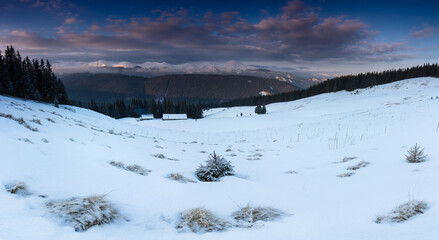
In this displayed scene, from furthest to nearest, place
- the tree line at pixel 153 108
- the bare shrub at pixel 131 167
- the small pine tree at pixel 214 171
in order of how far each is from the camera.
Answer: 1. the tree line at pixel 153 108
2. the small pine tree at pixel 214 171
3. the bare shrub at pixel 131 167

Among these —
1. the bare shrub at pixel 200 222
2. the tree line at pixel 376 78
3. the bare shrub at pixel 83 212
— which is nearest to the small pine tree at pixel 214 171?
the bare shrub at pixel 200 222

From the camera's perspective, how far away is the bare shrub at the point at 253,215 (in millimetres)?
3029

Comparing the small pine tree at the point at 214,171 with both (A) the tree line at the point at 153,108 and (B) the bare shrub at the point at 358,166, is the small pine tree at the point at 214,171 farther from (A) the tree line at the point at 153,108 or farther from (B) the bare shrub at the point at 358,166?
(A) the tree line at the point at 153,108

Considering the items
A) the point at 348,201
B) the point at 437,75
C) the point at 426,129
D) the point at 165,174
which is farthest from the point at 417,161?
the point at 437,75

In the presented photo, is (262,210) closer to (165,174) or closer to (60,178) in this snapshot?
(165,174)

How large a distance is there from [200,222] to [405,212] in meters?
2.97

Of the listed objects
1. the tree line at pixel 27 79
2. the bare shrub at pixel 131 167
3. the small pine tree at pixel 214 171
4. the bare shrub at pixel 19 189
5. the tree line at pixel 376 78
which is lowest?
the small pine tree at pixel 214 171

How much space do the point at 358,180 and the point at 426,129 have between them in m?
6.28

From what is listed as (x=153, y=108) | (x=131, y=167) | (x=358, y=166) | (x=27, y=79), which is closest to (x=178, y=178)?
(x=131, y=167)

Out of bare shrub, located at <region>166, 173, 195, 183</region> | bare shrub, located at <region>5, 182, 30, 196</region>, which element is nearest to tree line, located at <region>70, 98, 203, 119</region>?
bare shrub, located at <region>166, 173, 195, 183</region>

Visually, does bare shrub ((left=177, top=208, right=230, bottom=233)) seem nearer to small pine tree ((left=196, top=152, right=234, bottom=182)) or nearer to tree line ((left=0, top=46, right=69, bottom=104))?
small pine tree ((left=196, top=152, right=234, bottom=182))

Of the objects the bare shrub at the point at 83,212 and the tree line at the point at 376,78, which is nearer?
the bare shrub at the point at 83,212

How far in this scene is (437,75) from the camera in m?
81.9

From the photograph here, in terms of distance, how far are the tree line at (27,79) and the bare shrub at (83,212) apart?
5712 cm
